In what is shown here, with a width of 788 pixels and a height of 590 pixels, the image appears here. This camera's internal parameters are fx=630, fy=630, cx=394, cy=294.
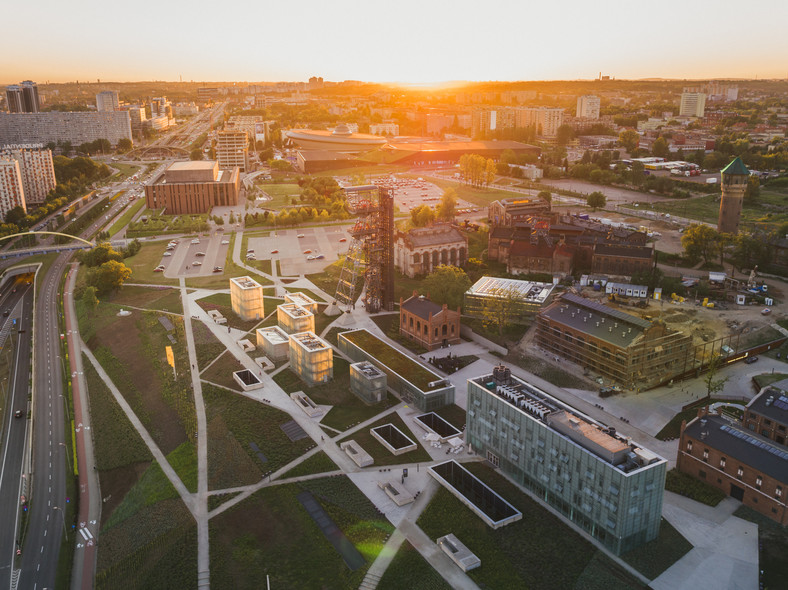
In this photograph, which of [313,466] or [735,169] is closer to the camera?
[313,466]

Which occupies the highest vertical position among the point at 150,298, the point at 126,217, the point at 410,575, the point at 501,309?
the point at 126,217

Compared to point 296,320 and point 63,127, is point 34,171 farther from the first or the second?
point 296,320

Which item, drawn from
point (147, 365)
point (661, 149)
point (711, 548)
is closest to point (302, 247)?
point (147, 365)

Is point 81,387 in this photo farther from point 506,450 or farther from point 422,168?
point 422,168

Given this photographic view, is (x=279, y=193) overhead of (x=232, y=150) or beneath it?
beneath

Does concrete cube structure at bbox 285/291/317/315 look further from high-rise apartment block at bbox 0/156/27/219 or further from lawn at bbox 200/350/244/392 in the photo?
high-rise apartment block at bbox 0/156/27/219

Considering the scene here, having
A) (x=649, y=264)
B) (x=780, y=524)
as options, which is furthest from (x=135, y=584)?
(x=649, y=264)
